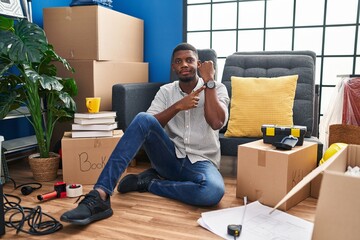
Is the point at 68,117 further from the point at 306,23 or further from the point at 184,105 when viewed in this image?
the point at 306,23

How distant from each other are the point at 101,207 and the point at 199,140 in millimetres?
642

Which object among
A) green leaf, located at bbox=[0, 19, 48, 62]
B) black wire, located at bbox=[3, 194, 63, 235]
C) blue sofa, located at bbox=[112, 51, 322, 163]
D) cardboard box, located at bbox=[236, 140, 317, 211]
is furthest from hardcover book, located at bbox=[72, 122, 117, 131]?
cardboard box, located at bbox=[236, 140, 317, 211]

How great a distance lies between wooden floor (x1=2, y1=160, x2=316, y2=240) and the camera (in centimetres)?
147

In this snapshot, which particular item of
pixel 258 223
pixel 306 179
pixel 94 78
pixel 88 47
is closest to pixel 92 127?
pixel 94 78

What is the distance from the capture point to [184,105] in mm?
1848

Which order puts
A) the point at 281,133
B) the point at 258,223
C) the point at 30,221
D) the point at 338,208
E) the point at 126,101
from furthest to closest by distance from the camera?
the point at 126,101 → the point at 281,133 → the point at 30,221 → the point at 258,223 → the point at 338,208

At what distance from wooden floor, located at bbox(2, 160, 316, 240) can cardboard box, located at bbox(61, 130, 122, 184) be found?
0.10 metres

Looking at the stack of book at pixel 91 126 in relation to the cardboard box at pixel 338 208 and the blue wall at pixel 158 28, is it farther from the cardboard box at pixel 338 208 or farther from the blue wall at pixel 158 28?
the cardboard box at pixel 338 208

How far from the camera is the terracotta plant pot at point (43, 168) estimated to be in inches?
89.0

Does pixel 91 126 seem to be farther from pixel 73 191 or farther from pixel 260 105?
pixel 260 105

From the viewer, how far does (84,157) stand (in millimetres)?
2170

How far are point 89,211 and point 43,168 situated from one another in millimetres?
872

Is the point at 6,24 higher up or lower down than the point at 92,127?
higher up

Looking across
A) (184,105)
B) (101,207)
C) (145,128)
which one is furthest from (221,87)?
(101,207)
